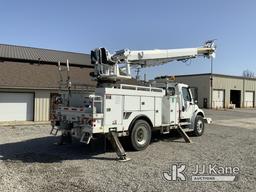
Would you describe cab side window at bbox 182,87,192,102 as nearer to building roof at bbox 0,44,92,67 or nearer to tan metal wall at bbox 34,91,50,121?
tan metal wall at bbox 34,91,50,121

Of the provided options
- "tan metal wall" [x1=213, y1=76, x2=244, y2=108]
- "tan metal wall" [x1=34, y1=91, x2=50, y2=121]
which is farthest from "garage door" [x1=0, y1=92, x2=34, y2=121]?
"tan metal wall" [x1=213, y1=76, x2=244, y2=108]

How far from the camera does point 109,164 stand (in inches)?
352

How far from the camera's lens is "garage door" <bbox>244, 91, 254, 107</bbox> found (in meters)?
53.2

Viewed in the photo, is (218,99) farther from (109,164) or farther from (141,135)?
(109,164)

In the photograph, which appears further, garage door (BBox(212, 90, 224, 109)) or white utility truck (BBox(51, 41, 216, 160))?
garage door (BBox(212, 90, 224, 109))

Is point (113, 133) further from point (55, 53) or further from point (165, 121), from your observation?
point (55, 53)

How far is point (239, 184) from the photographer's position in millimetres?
7059

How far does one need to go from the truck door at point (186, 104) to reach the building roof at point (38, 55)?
17084 mm

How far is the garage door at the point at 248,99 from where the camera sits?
53.2 m

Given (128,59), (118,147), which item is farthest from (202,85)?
(118,147)

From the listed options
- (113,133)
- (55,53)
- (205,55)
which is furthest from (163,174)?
(55,53)

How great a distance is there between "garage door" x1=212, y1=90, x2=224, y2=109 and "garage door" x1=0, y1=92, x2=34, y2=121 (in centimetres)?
3178

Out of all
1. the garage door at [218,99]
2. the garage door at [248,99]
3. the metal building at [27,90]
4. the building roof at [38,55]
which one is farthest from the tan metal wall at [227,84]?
the metal building at [27,90]

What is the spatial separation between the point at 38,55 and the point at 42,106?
29.1ft
